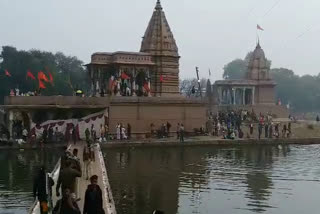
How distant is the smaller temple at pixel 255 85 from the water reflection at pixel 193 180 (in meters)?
31.7

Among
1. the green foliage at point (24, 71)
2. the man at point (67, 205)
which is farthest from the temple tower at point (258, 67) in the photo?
the man at point (67, 205)

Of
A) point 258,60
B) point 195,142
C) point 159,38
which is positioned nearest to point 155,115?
point 195,142

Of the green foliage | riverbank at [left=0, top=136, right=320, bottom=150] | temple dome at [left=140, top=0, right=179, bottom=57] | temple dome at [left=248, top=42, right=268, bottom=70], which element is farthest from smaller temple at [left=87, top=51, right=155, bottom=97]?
temple dome at [left=248, top=42, right=268, bottom=70]

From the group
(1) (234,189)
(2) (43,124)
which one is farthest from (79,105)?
(1) (234,189)

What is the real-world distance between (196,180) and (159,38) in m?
25.6

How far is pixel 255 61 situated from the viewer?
61.7m

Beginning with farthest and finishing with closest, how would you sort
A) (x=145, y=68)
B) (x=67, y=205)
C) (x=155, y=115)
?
(x=145, y=68), (x=155, y=115), (x=67, y=205)

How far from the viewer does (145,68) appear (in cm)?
3912

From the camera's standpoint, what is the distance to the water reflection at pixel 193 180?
1403cm

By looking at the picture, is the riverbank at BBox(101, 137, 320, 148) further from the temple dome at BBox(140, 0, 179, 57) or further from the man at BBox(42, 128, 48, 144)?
the temple dome at BBox(140, 0, 179, 57)

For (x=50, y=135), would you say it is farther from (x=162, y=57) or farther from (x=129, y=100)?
(x=162, y=57)

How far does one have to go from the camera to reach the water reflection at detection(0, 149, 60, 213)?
558 inches

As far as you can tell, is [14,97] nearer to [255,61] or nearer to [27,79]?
[27,79]

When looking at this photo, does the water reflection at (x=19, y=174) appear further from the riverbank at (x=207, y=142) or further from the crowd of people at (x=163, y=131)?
the crowd of people at (x=163, y=131)
